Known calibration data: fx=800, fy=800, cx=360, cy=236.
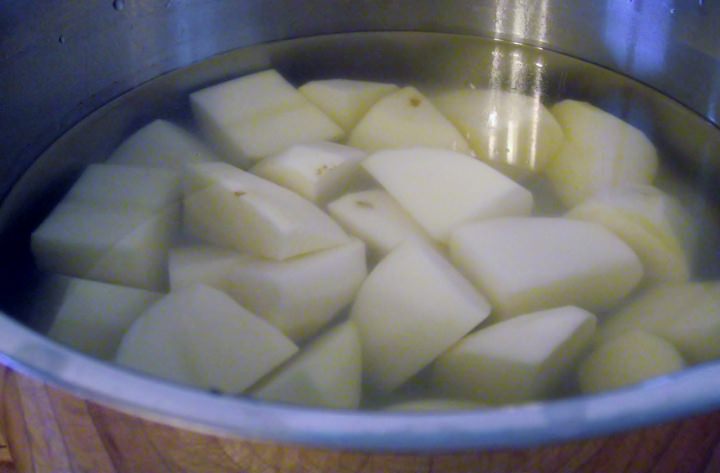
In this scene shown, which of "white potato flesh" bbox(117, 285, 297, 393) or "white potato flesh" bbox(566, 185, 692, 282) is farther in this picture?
"white potato flesh" bbox(566, 185, 692, 282)

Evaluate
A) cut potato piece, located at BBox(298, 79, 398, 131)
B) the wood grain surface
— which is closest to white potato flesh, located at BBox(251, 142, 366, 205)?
cut potato piece, located at BBox(298, 79, 398, 131)

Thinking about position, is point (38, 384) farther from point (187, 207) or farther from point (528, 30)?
point (528, 30)

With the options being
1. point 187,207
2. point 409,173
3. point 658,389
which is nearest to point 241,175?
point 187,207

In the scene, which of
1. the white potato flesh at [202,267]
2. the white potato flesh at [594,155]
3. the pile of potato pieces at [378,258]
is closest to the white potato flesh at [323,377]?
the pile of potato pieces at [378,258]

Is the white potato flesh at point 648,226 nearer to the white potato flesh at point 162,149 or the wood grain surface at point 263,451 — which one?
the wood grain surface at point 263,451

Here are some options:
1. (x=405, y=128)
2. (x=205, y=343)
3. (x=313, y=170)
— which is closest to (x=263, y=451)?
(x=205, y=343)

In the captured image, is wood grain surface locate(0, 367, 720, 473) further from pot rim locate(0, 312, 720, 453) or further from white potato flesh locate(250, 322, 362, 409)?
white potato flesh locate(250, 322, 362, 409)

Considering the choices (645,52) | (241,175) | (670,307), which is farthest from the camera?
(645,52)
